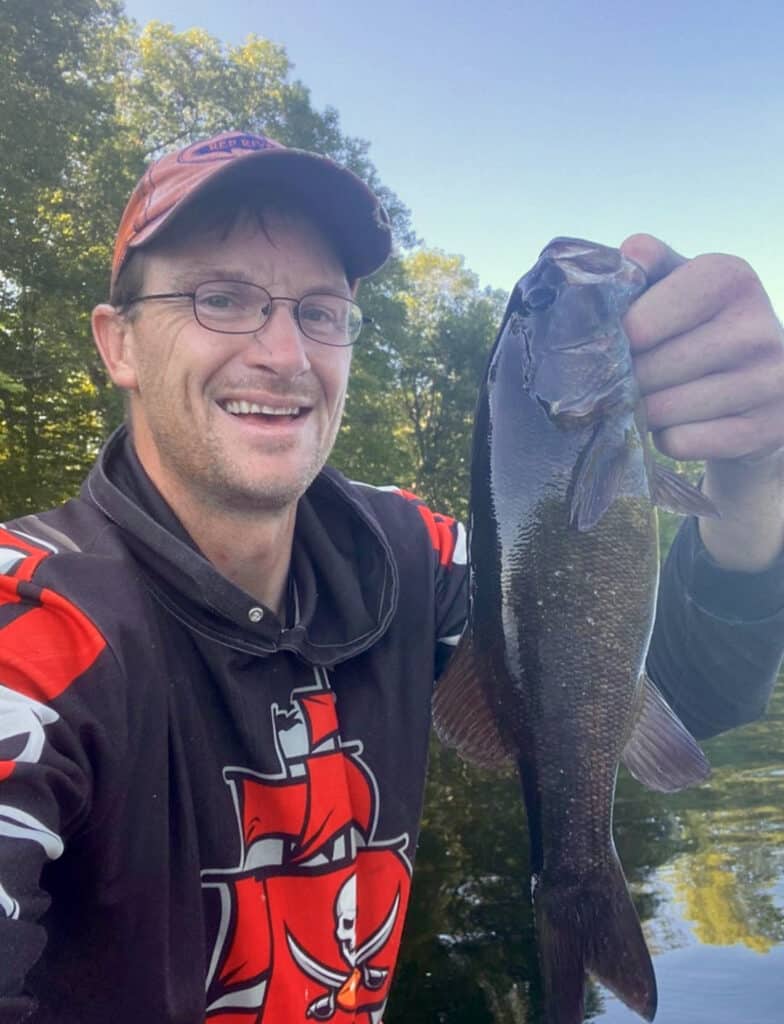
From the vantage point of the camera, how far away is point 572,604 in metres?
1.98

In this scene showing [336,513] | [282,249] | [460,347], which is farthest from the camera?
[460,347]

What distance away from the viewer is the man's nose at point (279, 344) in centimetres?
232

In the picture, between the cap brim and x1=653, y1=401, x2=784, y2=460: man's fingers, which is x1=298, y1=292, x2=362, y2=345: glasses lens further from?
x1=653, y1=401, x2=784, y2=460: man's fingers

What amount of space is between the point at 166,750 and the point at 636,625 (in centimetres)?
107

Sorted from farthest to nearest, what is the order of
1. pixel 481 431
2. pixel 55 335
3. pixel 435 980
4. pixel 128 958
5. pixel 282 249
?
pixel 55 335, pixel 435 980, pixel 282 249, pixel 481 431, pixel 128 958

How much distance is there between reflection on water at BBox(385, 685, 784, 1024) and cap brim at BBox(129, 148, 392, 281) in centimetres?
365

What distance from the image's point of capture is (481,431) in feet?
6.91

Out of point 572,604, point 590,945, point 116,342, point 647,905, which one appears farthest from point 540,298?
point 647,905

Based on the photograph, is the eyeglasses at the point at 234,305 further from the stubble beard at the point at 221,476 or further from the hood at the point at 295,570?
the hood at the point at 295,570

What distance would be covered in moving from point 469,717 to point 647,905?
385cm

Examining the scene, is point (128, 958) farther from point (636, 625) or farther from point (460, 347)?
point (460, 347)

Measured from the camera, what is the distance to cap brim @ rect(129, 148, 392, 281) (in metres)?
2.26

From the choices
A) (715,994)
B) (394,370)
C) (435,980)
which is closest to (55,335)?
(394,370)

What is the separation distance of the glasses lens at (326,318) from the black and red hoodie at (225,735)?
1.42ft
